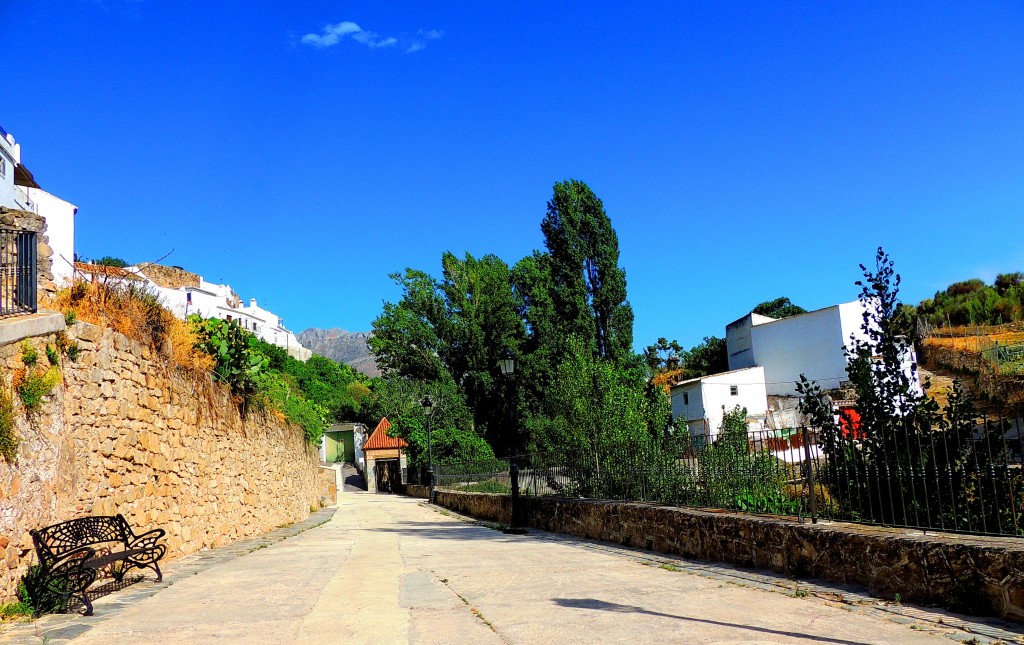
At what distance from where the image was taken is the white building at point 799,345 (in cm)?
4862

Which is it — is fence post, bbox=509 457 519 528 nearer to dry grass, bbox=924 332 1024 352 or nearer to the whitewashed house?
the whitewashed house

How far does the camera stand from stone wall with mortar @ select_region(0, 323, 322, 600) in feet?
21.0

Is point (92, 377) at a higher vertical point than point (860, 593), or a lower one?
higher

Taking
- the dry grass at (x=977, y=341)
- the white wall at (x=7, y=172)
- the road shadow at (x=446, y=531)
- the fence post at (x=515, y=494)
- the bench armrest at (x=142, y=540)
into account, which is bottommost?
the road shadow at (x=446, y=531)

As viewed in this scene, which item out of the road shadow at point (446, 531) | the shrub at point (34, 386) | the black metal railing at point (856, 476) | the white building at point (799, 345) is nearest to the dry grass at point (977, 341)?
the white building at point (799, 345)

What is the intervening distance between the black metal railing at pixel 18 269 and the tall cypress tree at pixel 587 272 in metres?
36.8

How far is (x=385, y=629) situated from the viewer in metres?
5.36

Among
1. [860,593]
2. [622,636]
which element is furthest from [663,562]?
[622,636]

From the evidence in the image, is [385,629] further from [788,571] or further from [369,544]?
[369,544]

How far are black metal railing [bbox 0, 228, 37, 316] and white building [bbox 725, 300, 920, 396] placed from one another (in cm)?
4657

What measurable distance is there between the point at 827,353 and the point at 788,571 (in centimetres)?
4603

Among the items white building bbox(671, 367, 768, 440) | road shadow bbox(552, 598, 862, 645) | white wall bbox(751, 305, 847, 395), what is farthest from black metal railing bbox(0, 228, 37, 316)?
white wall bbox(751, 305, 847, 395)

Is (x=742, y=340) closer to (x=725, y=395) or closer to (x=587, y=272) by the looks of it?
(x=725, y=395)

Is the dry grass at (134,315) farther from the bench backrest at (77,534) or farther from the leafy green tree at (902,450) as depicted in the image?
the leafy green tree at (902,450)
